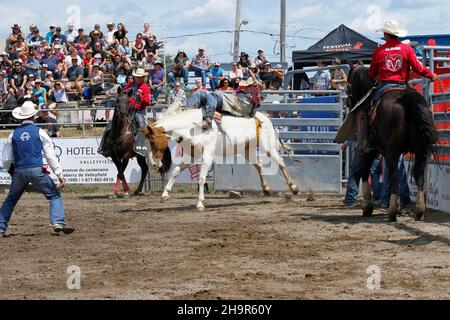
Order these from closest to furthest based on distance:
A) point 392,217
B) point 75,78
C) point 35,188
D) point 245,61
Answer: point 35,188, point 392,217, point 245,61, point 75,78

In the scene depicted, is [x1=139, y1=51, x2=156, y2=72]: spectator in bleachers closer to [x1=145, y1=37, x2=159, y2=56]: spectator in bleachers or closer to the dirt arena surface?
[x1=145, y1=37, x2=159, y2=56]: spectator in bleachers

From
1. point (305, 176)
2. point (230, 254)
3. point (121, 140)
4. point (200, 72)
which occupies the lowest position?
point (230, 254)

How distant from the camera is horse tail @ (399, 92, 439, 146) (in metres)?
12.1

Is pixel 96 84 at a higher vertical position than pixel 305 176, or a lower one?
higher

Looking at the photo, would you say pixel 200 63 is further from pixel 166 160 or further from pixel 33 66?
pixel 166 160

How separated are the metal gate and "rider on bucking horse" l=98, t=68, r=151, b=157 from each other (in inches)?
69.8

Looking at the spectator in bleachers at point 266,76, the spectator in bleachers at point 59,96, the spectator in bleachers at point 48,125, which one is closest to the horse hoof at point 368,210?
the spectator in bleachers at point 266,76

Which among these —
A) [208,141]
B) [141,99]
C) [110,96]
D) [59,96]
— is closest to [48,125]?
[110,96]

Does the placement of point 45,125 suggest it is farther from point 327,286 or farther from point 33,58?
point 327,286

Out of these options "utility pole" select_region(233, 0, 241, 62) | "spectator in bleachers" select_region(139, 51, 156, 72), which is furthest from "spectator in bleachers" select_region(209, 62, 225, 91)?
"utility pole" select_region(233, 0, 241, 62)

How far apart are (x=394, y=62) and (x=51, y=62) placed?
55.2 ft

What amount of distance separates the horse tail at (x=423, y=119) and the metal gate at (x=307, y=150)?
6449 mm

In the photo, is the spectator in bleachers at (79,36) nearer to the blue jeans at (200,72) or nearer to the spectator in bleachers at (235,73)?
the blue jeans at (200,72)

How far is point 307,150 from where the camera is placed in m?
19.2
